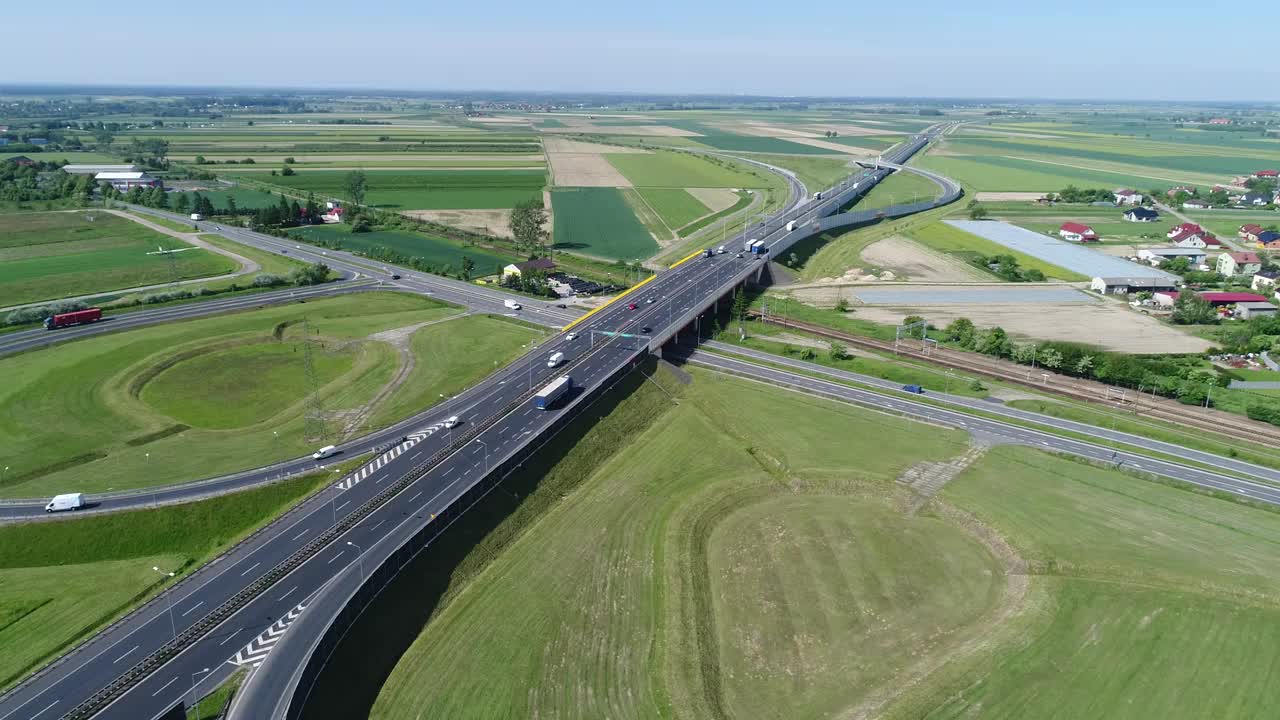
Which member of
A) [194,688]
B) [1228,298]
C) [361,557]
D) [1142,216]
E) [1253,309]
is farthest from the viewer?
[1142,216]

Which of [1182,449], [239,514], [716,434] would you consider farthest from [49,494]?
[1182,449]

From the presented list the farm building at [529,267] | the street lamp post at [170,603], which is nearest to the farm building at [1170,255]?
the farm building at [529,267]

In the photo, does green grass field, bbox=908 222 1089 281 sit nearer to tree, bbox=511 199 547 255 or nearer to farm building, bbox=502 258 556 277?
farm building, bbox=502 258 556 277

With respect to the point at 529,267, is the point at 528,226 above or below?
above

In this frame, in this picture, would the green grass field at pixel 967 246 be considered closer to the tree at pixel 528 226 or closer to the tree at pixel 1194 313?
the tree at pixel 1194 313

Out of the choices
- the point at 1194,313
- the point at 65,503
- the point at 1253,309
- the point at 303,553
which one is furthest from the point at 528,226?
the point at 1253,309

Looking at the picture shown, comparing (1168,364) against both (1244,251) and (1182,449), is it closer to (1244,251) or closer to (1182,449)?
(1182,449)

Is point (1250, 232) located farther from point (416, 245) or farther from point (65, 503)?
point (65, 503)
